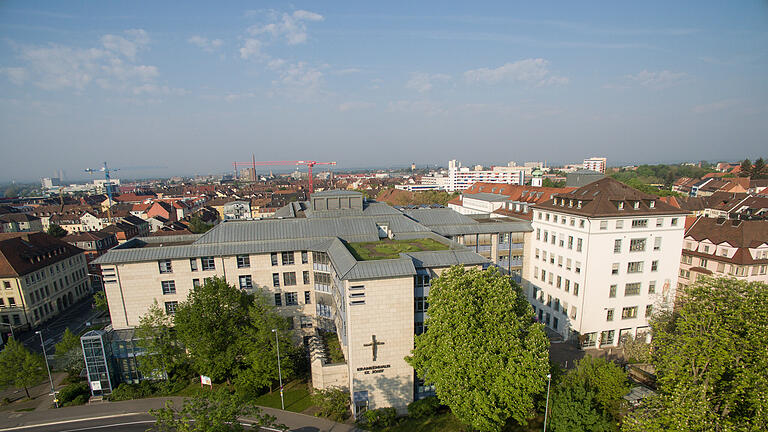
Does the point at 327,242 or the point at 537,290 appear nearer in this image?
the point at 327,242

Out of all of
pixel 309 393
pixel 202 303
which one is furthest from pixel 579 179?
pixel 202 303

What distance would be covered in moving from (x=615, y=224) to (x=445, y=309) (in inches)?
1185

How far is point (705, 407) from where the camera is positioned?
22016 millimetres

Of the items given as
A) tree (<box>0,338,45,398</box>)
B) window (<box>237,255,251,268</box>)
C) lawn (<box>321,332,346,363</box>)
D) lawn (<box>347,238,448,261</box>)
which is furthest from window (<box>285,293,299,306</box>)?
tree (<box>0,338,45,398</box>)

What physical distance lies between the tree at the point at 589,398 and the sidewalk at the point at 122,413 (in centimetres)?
1874

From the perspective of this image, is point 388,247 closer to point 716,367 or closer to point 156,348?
point 156,348

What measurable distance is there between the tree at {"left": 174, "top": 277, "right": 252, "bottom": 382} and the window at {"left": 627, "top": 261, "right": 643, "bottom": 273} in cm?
4816

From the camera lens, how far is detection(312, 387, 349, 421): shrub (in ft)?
117

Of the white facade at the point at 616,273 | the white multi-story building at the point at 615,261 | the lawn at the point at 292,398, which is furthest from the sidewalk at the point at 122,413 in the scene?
the white multi-story building at the point at 615,261


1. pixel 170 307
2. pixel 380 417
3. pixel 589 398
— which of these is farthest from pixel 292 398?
pixel 589 398

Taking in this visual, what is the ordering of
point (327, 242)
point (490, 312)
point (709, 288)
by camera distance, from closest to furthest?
point (709, 288)
point (490, 312)
point (327, 242)

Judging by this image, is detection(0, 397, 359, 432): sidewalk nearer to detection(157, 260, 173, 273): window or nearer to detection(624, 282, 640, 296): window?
detection(157, 260, 173, 273): window

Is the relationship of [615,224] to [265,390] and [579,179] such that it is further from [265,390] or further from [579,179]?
[265,390]

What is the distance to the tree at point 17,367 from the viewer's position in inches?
1577
